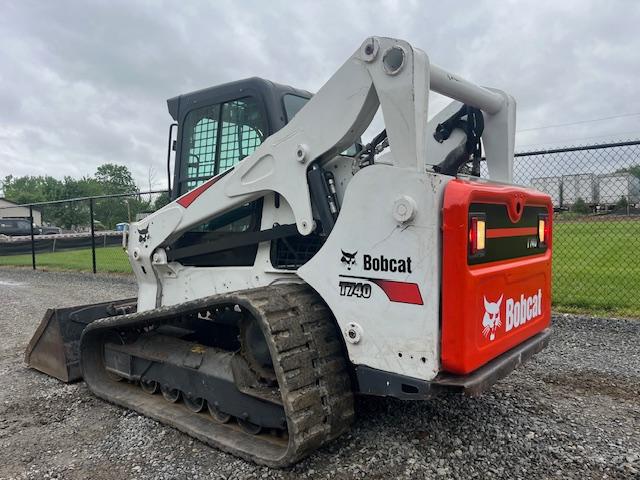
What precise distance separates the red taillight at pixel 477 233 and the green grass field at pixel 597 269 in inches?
163

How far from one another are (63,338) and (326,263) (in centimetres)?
297

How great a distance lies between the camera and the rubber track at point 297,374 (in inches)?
109

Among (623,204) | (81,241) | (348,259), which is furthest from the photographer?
→ (81,241)

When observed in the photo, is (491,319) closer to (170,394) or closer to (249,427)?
Answer: (249,427)

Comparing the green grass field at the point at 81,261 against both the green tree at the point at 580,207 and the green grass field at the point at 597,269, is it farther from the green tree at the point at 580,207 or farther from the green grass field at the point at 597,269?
the green tree at the point at 580,207

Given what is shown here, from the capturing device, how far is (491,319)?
2.80 metres

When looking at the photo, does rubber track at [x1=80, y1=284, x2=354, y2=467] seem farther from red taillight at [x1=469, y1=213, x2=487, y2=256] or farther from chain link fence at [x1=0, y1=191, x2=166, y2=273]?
chain link fence at [x1=0, y1=191, x2=166, y2=273]

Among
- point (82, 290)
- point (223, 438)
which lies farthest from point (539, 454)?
point (82, 290)

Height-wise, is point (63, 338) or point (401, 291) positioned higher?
point (401, 291)

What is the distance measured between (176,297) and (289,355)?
5.62ft

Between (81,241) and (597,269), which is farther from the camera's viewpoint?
(81,241)

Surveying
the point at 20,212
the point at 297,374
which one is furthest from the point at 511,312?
the point at 20,212

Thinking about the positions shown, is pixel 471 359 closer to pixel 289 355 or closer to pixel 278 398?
pixel 289 355

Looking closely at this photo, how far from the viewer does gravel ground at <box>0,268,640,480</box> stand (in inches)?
114
